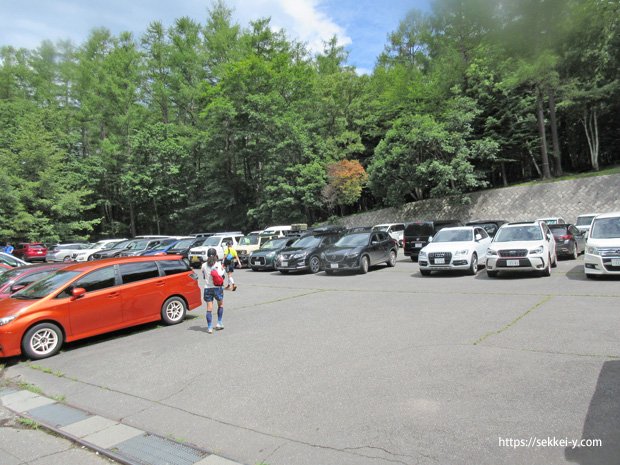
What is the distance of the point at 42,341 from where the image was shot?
7875 millimetres

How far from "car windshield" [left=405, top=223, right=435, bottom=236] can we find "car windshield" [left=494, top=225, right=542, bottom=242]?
502 centimetres

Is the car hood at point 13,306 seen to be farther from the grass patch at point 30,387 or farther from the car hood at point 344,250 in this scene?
the car hood at point 344,250

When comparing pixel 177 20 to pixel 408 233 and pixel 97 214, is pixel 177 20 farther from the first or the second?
pixel 408 233

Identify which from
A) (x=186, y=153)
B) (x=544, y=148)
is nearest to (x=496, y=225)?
(x=544, y=148)

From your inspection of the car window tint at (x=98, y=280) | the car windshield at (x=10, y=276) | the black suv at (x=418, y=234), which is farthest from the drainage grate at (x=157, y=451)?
the black suv at (x=418, y=234)

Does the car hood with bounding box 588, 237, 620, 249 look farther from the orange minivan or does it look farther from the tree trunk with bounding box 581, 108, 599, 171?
the tree trunk with bounding box 581, 108, 599, 171

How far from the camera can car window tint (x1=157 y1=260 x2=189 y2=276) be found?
9.96 meters

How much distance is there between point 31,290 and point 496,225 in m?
18.6

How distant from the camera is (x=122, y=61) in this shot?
51500 mm

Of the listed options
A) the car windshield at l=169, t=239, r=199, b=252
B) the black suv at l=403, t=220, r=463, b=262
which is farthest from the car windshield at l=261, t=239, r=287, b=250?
the black suv at l=403, t=220, r=463, b=262

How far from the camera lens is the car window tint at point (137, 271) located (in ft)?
30.1

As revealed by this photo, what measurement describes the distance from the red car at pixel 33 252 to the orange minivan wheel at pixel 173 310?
29136 millimetres

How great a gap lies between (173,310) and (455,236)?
418 inches

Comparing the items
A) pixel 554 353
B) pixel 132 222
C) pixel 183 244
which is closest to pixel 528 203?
pixel 183 244
